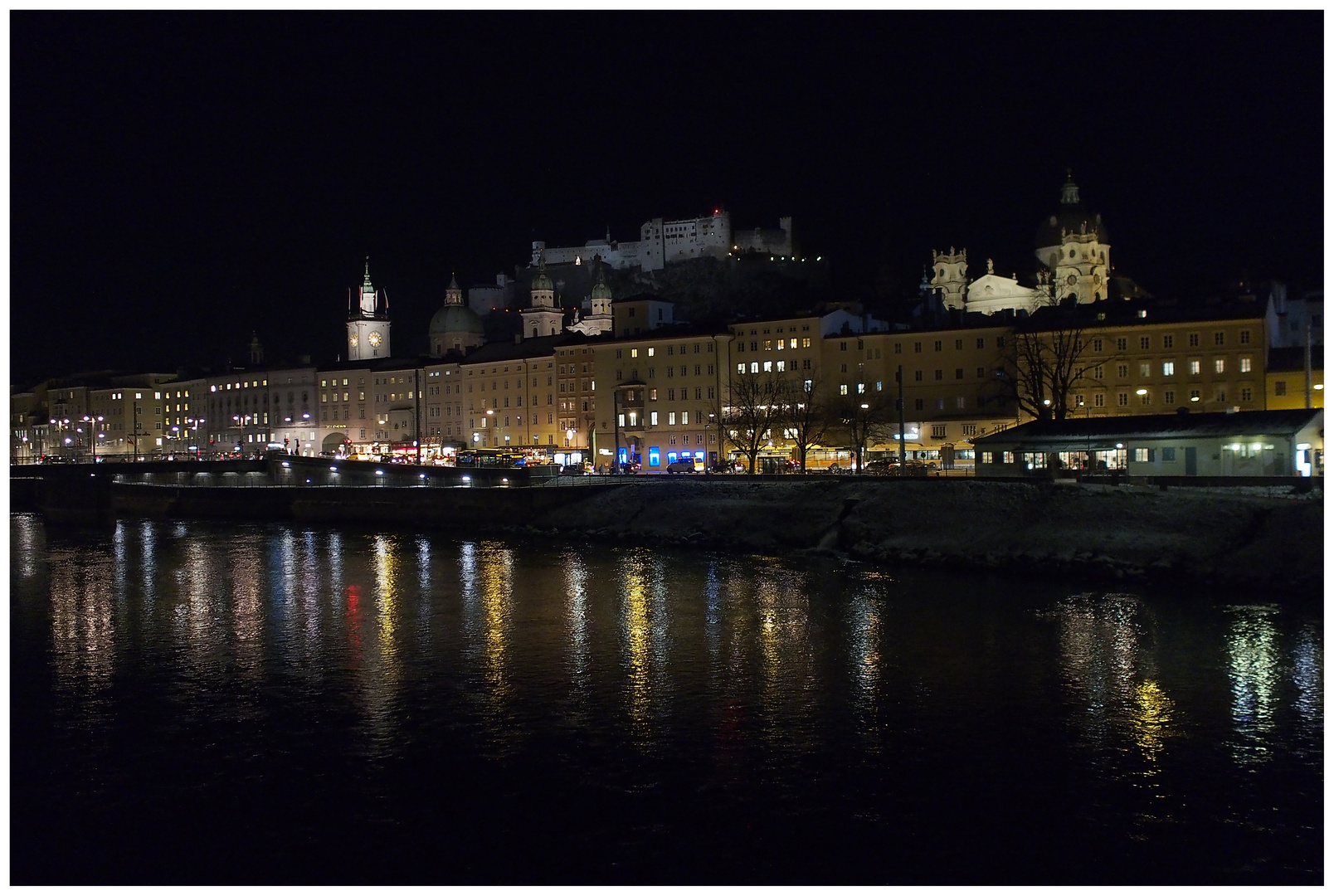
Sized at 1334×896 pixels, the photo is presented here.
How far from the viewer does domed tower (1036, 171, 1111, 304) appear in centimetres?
10956

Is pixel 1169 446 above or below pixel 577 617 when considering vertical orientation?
above

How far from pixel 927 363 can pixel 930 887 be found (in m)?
66.2

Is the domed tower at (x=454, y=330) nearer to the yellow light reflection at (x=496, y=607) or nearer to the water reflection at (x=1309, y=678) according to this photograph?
the yellow light reflection at (x=496, y=607)

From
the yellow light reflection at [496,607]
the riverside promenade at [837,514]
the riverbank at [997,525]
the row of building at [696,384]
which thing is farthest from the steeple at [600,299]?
the yellow light reflection at [496,607]

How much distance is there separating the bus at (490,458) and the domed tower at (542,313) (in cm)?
3438

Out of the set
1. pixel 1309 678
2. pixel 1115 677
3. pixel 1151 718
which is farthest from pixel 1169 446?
pixel 1151 718

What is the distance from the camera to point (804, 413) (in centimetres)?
6700

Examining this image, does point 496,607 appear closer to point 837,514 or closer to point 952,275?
Result: point 837,514

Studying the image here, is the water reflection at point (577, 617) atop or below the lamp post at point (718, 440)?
below

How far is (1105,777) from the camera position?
1552 centimetres

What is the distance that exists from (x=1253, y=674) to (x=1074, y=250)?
99801 mm

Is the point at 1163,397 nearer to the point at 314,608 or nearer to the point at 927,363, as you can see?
the point at 927,363

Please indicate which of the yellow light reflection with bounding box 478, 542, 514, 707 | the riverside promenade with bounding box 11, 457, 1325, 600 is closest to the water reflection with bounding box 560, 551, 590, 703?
the yellow light reflection with bounding box 478, 542, 514, 707

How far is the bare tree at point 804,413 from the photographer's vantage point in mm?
67000
